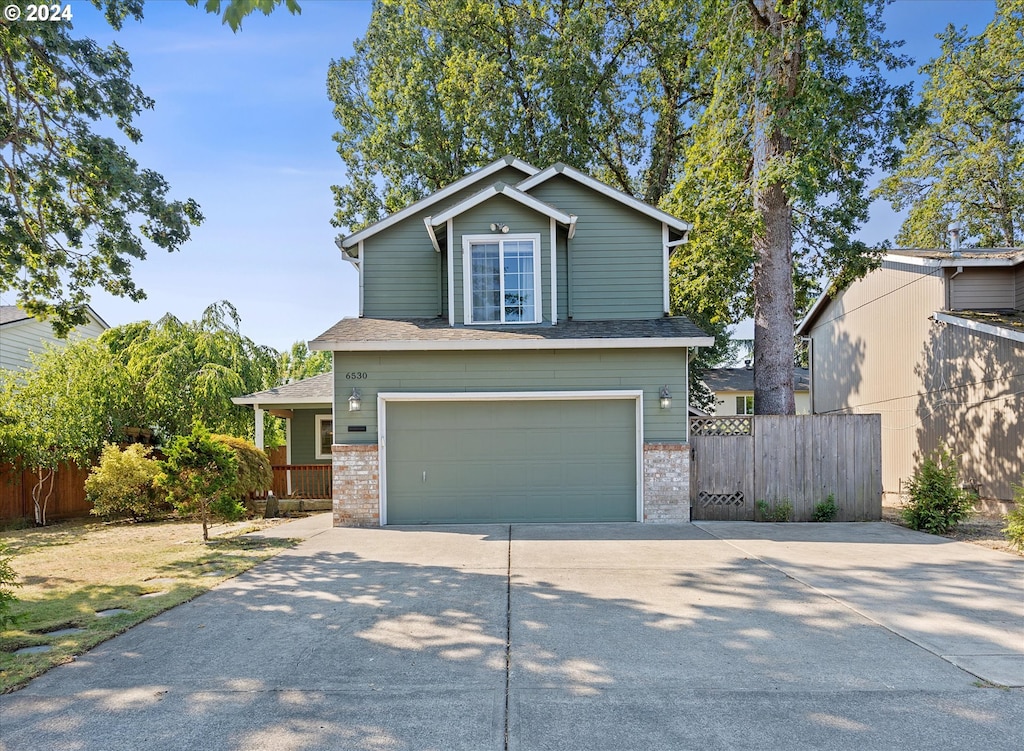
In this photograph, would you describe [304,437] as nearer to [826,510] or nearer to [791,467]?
[791,467]

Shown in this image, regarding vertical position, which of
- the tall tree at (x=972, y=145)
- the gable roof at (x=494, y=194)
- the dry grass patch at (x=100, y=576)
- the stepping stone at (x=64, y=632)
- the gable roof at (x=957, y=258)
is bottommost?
the dry grass patch at (x=100, y=576)

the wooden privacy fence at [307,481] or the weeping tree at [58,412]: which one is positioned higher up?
the weeping tree at [58,412]

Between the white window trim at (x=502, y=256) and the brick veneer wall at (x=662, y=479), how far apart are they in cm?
330

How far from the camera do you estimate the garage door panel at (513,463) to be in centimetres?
1052

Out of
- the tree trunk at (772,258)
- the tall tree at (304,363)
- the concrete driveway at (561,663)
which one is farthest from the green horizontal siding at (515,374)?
the tall tree at (304,363)

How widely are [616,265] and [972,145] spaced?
17.7 m

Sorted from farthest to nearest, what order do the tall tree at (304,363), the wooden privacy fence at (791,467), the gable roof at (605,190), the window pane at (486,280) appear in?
the tall tree at (304,363), the gable roof at (605,190), the window pane at (486,280), the wooden privacy fence at (791,467)

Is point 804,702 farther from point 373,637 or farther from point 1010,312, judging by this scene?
point 1010,312

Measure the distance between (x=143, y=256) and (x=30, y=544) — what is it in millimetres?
5343

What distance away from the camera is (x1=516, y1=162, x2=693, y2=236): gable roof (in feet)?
37.6

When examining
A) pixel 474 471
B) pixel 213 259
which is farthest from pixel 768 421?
pixel 213 259

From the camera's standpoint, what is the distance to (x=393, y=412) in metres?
10.6

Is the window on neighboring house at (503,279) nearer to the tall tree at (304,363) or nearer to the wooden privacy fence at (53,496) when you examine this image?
the wooden privacy fence at (53,496)

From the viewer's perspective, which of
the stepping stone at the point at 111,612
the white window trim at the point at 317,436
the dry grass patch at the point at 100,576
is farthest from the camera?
the white window trim at the point at 317,436
